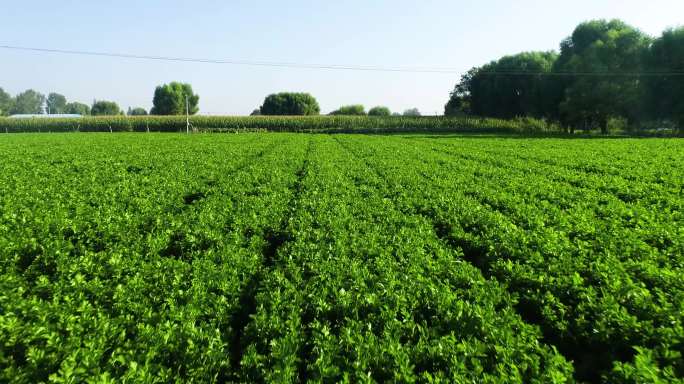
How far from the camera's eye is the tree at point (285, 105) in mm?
154625

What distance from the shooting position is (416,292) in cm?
559

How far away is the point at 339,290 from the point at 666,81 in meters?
78.1

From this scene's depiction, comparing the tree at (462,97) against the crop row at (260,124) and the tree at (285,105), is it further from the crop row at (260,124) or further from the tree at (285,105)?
the tree at (285,105)

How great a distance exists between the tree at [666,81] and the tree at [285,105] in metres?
117

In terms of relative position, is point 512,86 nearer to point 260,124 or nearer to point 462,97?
point 462,97

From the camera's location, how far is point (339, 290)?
5695 mm

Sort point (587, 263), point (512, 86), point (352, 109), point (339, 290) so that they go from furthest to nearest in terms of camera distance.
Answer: point (352, 109), point (512, 86), point (587, 263), point (339, 290)

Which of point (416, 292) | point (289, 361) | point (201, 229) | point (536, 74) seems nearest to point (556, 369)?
point (416, 292)

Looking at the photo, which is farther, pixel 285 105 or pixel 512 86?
pixel 285 105

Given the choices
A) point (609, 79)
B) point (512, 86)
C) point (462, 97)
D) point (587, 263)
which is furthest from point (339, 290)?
point (462, 97)

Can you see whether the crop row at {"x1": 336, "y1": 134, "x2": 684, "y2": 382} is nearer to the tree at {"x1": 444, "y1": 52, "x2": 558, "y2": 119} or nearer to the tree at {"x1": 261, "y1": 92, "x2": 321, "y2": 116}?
the tree at {"x1": 444, "y1": 52, "x2": 558, "y2": 119}

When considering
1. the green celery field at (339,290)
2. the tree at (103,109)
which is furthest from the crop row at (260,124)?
the tree at (103,109)

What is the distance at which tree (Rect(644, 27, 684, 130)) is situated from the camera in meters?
57.9

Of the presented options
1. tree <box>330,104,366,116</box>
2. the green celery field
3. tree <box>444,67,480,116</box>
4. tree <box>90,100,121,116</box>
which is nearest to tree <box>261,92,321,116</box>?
tree <box>330,104,366,116</box>
